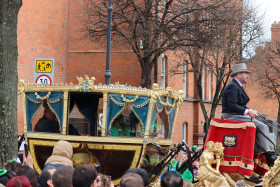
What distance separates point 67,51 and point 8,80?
21433 millimetres

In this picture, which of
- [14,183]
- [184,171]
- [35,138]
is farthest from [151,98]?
[14,183]

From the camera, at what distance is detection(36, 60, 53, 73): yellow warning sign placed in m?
14.7

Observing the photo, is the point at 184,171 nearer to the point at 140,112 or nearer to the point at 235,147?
the point at 140,112

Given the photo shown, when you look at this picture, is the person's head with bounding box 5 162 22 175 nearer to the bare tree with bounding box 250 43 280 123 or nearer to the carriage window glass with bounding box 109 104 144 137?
the carriage window glass with bounding box 109 104 144 137

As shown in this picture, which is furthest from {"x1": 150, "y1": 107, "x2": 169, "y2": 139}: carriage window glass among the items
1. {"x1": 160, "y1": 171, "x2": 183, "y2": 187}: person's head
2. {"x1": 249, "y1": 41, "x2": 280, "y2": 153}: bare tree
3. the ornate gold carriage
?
{"x1": 249, "y1": 41, "x2": 280, "y2": 153}: bare tree

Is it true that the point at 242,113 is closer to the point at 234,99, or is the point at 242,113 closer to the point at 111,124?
the point at 234,99

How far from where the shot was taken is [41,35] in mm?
26891

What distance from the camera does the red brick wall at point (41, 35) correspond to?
25.4 metres

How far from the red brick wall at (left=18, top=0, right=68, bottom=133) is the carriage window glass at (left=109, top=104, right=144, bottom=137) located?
42.6 feet

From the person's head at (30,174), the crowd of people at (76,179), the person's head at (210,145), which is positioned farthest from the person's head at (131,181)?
A: the person's head at (210,145)

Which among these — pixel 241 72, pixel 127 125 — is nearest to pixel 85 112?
pixel 127 125

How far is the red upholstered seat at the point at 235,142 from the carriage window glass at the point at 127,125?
2.40m

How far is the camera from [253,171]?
32.3 feet

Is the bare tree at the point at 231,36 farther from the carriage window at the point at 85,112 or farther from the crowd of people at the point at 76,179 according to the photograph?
the crowd of people at the point at 76,179
